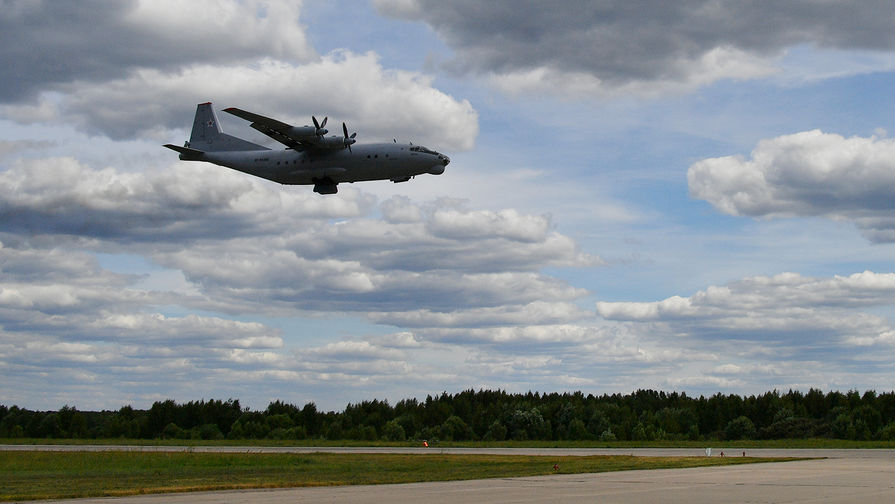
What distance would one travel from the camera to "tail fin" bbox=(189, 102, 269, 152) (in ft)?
219

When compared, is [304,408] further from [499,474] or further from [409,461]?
[499,474]

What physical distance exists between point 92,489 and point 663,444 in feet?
159

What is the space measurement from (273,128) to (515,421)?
162 feet

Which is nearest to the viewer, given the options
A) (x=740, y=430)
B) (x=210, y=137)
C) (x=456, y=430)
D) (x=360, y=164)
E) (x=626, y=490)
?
(x=626, y=490)

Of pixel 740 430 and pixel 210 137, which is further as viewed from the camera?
pixel 740 430

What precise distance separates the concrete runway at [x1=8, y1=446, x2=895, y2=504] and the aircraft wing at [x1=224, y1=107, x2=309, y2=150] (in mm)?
32933

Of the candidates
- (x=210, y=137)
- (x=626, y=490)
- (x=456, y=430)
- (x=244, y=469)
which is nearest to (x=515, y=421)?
(x=456, y=430)

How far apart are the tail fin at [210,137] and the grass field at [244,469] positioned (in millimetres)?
21954

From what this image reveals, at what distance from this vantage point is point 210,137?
69250mm

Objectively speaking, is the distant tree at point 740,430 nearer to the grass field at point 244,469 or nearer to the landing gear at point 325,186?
the grass field at point 244,469

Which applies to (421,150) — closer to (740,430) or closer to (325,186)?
(325,186)

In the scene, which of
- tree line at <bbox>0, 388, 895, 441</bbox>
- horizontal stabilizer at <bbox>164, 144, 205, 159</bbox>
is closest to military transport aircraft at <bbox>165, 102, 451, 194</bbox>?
horizontal stabilizer at <bbox>164, 144, 205, 159</bbox>

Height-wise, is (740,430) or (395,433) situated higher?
(740,430)

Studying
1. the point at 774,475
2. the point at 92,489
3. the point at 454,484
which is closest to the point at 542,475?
the point at 454,484
